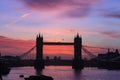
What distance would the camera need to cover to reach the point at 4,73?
120m

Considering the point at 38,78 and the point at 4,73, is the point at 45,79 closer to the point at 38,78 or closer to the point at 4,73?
the point at 38,78

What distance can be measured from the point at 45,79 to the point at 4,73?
4338 centimetres

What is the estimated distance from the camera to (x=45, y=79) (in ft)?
254

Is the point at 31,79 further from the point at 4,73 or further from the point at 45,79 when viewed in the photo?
the point at 4,73

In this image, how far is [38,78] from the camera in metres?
79.4

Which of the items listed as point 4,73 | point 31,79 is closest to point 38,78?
point 31,79

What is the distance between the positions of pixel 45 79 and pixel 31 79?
347 centimetres

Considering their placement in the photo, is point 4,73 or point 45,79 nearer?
point 45,79

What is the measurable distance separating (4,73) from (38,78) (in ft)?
135

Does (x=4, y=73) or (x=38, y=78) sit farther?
(x=4, y=73)

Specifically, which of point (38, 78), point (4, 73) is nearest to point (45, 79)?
point (38, 78)

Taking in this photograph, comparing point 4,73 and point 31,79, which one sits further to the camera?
point 4,73

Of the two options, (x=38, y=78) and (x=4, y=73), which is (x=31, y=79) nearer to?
(x=38, y=78)

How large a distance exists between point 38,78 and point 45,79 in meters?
2.19
